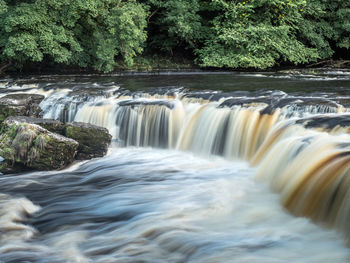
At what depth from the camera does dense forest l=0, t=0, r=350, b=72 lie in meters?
13.7

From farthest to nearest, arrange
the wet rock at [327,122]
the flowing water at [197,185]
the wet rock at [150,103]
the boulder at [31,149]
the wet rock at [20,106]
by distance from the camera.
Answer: the wet rock at [20,106]
the wet rock at [150,103]
the boulder at [31,149]
the wet rock at [327,122]
the flowing water at [197,185]

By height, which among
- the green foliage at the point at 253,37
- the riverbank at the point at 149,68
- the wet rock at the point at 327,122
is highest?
the green foliage at the point at 253,37

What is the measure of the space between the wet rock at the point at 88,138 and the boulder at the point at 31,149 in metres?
0.63

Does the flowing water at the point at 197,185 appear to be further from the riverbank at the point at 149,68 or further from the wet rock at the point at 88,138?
the riverbank at the point at 149,68

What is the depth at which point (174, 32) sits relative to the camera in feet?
59.1

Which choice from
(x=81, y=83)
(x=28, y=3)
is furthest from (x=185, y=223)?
(x=28, y=3)

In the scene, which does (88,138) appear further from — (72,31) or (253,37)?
(253,37)

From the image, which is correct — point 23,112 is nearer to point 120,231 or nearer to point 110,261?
point 120,231

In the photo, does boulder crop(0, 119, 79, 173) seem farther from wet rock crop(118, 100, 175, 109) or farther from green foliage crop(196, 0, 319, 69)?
green foliage crop(196, 0, 319, 69)

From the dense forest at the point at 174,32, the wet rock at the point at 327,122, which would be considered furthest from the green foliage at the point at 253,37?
the wet rock at the point at 327,122

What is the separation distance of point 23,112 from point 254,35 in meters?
9.90

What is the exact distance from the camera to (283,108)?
8055 millimetres

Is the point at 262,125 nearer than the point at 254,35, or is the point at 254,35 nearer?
the point at 262,125

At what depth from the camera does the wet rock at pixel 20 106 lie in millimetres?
9664
